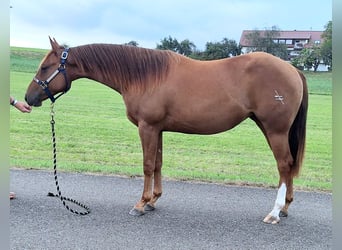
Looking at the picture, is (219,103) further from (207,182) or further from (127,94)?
(207,182)

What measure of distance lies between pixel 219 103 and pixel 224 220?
52.9 inches

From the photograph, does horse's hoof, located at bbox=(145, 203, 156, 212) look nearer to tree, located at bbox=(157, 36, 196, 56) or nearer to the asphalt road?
the asphalt road

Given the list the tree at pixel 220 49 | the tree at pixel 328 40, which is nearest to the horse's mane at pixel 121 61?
the tree at pixel 328 40

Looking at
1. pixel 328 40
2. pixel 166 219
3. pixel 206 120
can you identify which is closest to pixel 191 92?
pixel 206 120

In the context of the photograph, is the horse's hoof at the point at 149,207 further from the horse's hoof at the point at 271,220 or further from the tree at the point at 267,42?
the tree at the point at 267,42

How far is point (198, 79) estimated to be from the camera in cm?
427

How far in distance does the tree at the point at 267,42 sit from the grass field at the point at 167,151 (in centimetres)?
2302

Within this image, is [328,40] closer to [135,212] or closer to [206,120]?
[206,120]

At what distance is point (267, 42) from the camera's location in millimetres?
37875

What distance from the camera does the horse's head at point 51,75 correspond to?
441cm

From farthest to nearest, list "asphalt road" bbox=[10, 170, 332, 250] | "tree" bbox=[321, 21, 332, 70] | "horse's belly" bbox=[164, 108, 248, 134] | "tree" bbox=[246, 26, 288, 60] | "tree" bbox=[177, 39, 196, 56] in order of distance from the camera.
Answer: "tree" bbox=[246, 26, 288, 60], "tree" bbox=[177, 39, 196, 56], "horse's belly" bbox=[164, 108, 248, 134], "asphalt road" bbox=[10, 170, 332, 250], "tree" bbox=[321, 21, 332, 70]

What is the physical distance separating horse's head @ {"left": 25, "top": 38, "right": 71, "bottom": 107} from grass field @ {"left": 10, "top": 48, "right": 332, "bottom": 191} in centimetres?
207

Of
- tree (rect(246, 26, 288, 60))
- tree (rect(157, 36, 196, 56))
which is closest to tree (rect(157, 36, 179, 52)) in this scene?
tree (rect(157, 36, 196, 56))

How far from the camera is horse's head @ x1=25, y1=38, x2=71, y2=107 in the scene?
14.5 ft
